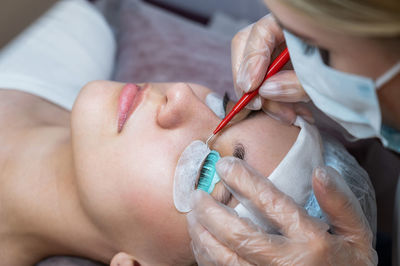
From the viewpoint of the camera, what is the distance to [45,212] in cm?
122

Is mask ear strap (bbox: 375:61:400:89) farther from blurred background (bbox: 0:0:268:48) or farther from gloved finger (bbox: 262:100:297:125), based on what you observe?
blurred background (bbox: 0:0:268:48)

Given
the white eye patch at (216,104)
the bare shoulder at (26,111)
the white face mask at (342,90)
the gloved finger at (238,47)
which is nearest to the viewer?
the white face mask at (342,90)

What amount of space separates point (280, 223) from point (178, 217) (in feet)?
0.88

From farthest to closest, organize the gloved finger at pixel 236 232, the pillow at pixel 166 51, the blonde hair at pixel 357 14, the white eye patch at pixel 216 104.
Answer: the pillow at pixel 166 51 < the white eye patch at pixel 216 104 < the gloved finger at pixel 236 232 < the blonde hair at pixel 357 14

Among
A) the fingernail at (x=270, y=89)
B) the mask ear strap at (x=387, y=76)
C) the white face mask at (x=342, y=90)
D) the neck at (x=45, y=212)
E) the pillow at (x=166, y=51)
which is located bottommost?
the neck at (x=45, y=212)

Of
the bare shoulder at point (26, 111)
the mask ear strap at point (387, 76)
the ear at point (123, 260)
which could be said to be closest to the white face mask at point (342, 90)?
the mask ear strap at point (387, 76)

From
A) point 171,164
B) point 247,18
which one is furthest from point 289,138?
point 247,18

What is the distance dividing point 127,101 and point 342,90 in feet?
1.95

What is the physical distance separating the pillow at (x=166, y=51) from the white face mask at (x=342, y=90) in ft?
3.06

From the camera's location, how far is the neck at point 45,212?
1.20 m

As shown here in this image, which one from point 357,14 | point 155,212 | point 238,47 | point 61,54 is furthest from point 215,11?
point 357,14

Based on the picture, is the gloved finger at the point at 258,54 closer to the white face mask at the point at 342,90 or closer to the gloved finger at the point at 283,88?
the gloved finger at the point at 283,88

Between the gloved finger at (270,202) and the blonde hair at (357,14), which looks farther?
the gloved finger at (270,202)

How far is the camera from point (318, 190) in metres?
0.99
